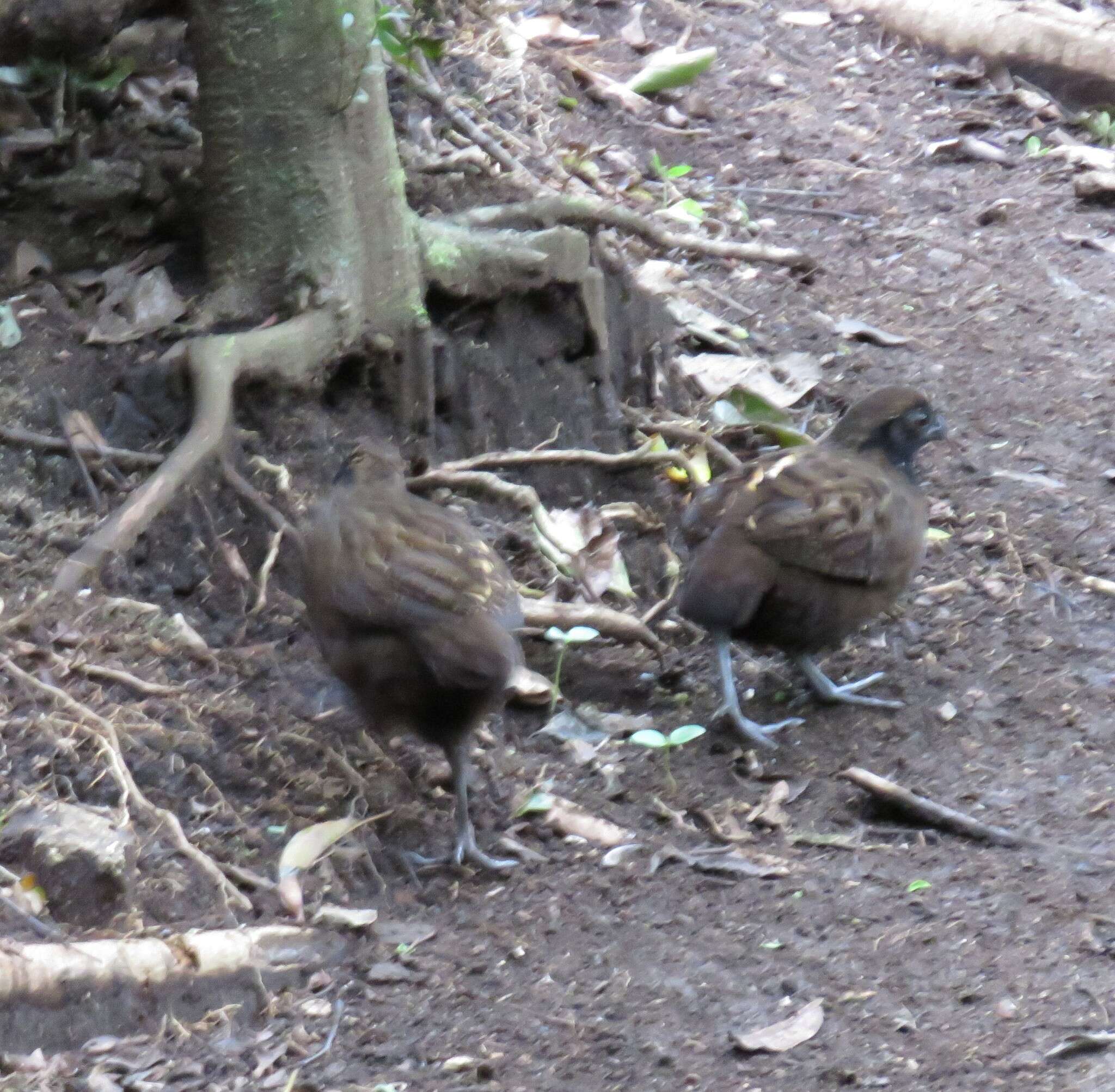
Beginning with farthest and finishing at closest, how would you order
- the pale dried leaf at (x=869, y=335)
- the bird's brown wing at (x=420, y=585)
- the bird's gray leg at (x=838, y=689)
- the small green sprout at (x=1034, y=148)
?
1. the small green sprout at (x=1034, y=148)
2. the pale dried leaf at (x=869, y=335)
3. the bird's gray leg at (x=838, y=689)
4. the bird's brown wing at (x=420, y=585)

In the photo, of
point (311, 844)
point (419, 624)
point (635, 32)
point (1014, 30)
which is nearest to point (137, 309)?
point (419, 624)

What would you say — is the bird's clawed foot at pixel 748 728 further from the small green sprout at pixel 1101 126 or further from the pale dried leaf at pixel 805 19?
the pale dried leaf at pixel 805 19

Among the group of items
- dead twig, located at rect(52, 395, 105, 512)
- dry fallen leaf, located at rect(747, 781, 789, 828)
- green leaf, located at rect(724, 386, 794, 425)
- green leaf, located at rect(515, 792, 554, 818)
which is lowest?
dry fallen leaf, located at rect(747, 781, 789, 828)

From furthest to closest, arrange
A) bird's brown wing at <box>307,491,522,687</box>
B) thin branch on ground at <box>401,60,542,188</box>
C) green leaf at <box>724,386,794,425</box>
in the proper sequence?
thin branch on ground at <box>401,60,542,188</box>, green leaf at <box>724,386,794,425</box>, bird's brown wing at <box>307,491,522,687</box>

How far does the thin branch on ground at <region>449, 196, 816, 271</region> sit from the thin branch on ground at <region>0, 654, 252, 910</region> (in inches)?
104

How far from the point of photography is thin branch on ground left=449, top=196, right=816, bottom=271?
6355 mm

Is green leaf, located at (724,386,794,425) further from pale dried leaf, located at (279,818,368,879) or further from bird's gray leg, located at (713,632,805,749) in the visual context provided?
pale dried leaf, located at (279,818,368,879)

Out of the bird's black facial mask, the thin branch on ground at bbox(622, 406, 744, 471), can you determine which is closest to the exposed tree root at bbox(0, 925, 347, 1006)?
the bird's black facial mask

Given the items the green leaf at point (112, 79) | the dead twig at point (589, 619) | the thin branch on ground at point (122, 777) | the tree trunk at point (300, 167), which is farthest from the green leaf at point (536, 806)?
the green leaf at point (112, 79)

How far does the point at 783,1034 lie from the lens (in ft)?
12.0

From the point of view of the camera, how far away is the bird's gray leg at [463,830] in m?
4.45

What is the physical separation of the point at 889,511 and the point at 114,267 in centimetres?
278

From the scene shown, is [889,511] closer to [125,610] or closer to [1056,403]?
[1056,403]

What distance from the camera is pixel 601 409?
6.45 metres
